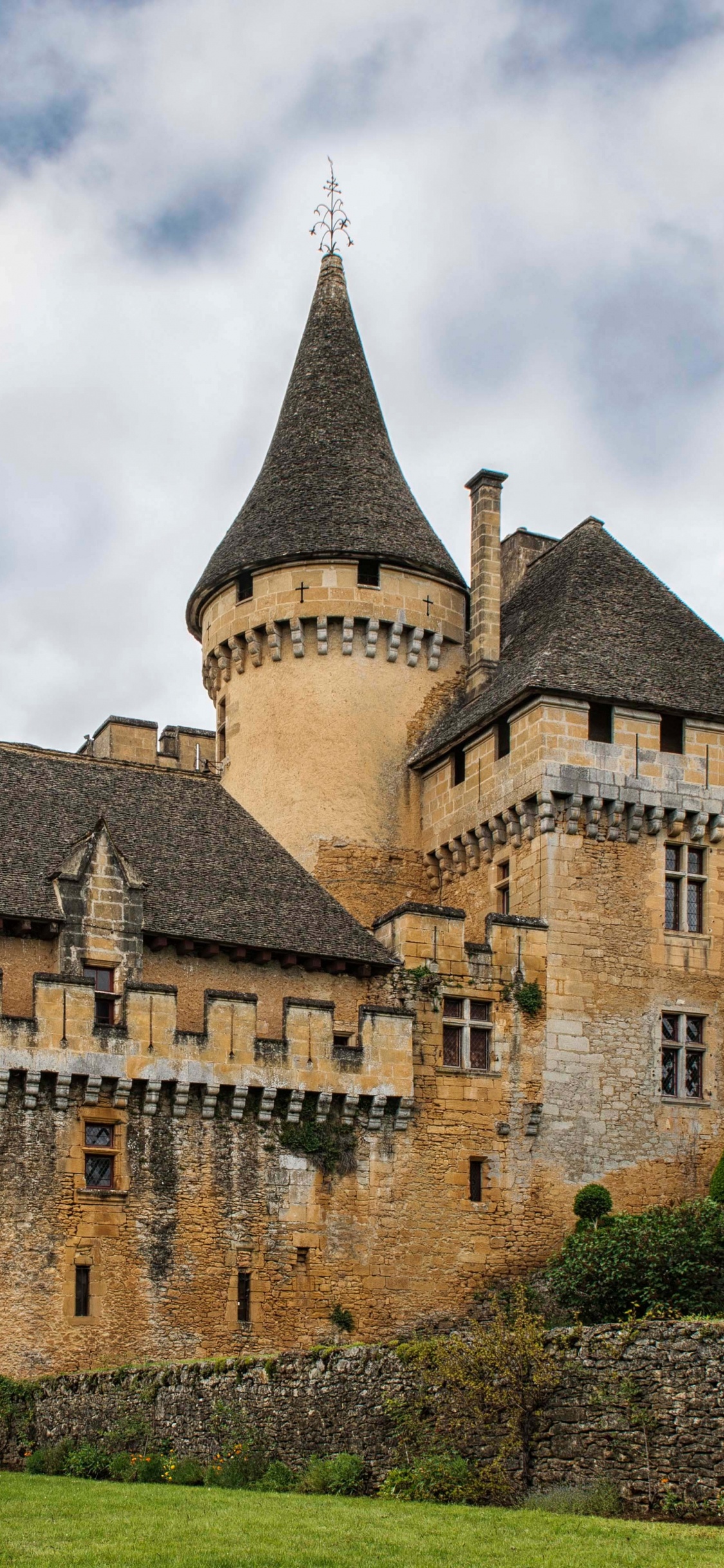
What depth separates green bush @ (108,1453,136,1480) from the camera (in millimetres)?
21938

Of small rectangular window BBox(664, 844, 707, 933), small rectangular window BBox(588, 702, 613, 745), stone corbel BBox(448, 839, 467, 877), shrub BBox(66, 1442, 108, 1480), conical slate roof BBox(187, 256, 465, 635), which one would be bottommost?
shrub BBox(66, 1442, 108, 1480)

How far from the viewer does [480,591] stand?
120 ft

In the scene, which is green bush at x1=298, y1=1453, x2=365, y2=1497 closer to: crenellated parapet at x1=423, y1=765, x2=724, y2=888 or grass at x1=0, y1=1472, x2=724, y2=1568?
grass at x1=0, y1=1472, x2=724, y2=1568

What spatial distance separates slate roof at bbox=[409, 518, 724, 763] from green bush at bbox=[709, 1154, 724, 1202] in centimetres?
742

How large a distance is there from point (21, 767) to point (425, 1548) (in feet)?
62.0

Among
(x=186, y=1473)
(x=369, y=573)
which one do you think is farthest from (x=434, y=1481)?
(x=369, y=573)

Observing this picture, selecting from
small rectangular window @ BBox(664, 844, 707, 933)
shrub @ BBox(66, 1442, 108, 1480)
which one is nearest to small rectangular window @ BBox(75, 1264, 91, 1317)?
shrub @ BBox(66, 1442, 108, 1480)

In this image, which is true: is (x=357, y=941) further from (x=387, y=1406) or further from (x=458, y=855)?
(x=387, y=1406)

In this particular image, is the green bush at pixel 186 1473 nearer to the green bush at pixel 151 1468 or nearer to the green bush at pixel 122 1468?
the green bush at pixel 151 1468

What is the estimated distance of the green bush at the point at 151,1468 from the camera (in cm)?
2172

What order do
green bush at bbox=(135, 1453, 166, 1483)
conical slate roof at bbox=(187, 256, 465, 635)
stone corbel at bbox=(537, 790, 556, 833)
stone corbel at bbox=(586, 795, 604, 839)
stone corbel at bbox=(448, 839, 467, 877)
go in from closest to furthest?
1. green bush at bbox=(135, 1453, 166, 1483)
2. stone corbel at bbox=(537, 790, 556, 833)
3. stone corbel at bbox=(586, 795, 604, 839)
4. stone corbel at bbox=(448, 839, 467, 877)
5. conical slate roof at bbox=(187, 256, 465, 635)

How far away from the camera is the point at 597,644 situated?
3444cm

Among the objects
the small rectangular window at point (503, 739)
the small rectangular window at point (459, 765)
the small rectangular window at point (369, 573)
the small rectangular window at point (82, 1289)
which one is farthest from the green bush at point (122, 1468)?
the small rectangular window at point (369, 573)

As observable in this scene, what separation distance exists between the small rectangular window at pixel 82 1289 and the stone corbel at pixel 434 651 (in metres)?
14.2
